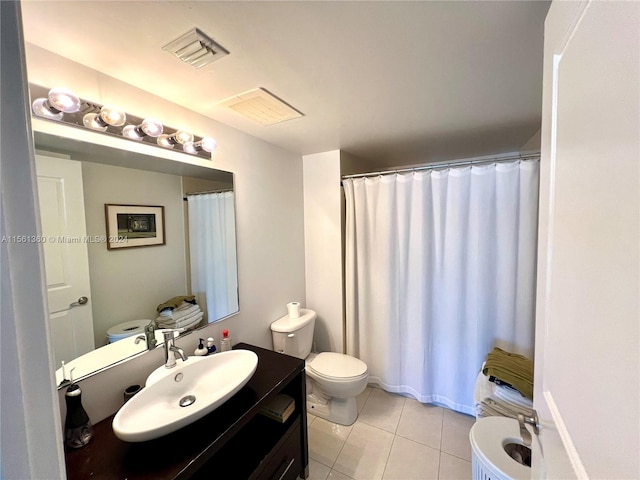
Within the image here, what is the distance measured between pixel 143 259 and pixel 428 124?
1.90m

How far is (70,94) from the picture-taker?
94 cm

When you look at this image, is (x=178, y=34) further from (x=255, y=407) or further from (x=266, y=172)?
(x=255, y=407)

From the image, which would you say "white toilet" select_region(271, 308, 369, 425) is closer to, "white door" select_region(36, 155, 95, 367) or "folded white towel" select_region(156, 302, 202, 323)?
"folded white towel" select_region(156, 302, 202, 323)

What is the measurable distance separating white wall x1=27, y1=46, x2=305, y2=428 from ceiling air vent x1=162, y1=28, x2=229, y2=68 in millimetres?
405

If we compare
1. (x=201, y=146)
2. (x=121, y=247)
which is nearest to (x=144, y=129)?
(x=201, y=146)

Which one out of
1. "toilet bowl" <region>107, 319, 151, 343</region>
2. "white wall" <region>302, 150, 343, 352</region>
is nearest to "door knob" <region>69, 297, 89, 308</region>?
"toilet bowl" <region>107, 319, 151, 343</region>

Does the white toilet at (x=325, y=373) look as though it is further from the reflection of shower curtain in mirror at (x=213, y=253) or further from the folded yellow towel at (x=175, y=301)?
the folded yellow towel at (x=175, y=301)

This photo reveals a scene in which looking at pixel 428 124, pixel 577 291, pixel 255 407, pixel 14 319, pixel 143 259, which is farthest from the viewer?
pixel 428 124

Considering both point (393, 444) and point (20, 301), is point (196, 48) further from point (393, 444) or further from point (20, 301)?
point (393, 444)

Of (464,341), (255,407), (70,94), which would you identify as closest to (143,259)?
(70,94)

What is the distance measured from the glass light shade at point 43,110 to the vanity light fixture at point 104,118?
0.29ft

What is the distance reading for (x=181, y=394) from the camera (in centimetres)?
119

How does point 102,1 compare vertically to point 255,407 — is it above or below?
above

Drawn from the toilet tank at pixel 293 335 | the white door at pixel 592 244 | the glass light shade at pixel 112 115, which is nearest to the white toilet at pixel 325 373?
the toilet tank at pixel 293 335
